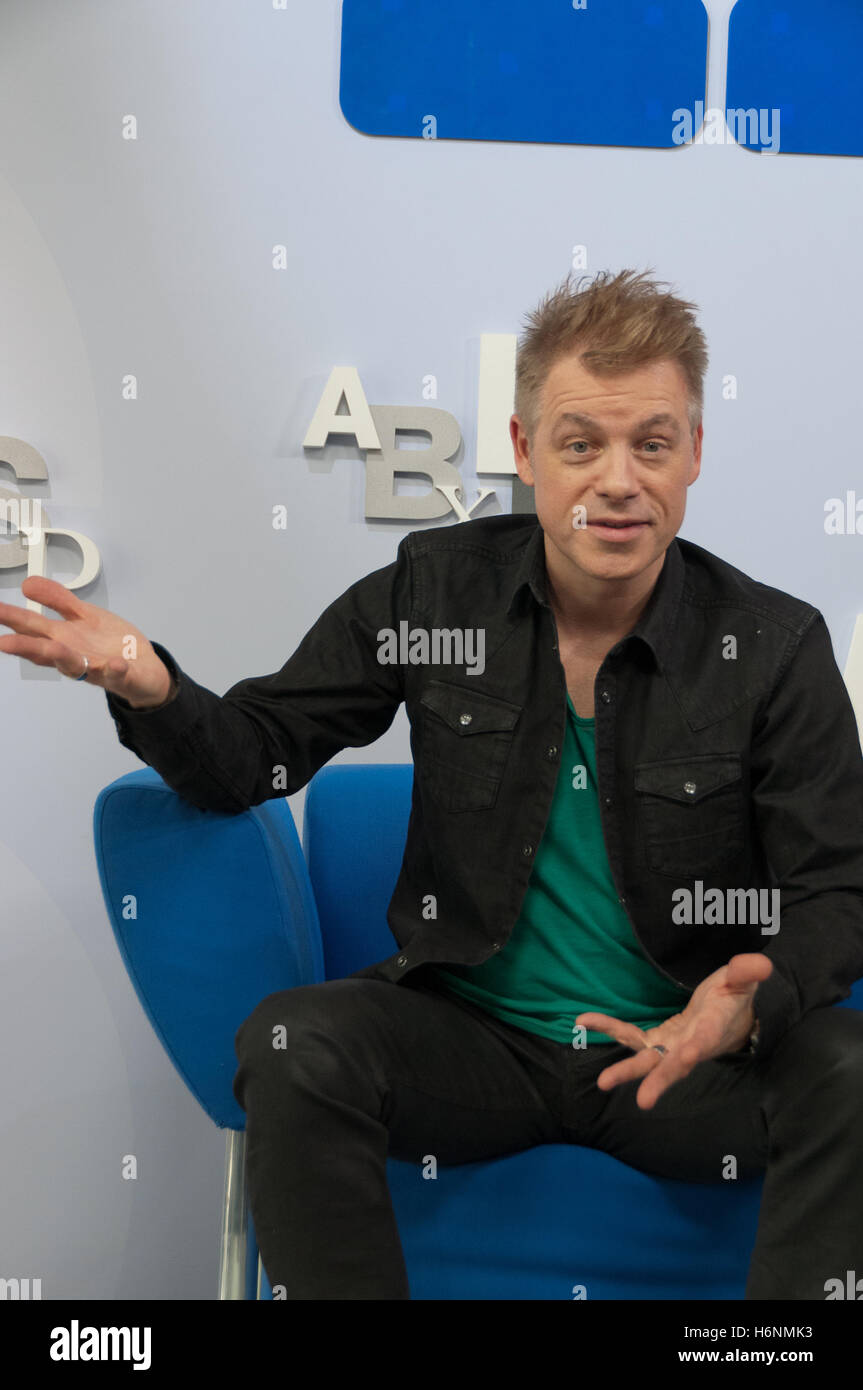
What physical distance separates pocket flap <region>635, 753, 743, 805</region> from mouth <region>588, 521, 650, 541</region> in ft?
0.89

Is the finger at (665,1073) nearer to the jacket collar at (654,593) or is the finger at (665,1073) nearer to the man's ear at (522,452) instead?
the jacket collar at (654,593)

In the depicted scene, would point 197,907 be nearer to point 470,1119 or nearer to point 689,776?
point 470,1119

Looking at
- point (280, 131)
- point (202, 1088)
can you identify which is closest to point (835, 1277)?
point (202, 1088)

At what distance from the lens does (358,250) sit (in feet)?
7.83

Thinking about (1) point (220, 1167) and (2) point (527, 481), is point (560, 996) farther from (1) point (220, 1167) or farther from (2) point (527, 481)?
(1) point (220, 1167)

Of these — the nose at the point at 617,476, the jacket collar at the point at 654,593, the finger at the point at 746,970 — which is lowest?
the finger at the point at 746,970

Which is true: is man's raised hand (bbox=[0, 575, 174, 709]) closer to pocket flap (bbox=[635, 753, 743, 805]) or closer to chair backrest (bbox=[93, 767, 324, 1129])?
chair backrest (bbox=[93, 767, 324, 1129])

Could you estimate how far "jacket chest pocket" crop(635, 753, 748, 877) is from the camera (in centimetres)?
161

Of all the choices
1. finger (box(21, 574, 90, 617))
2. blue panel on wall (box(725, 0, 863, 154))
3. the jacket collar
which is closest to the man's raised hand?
finger (box(21, 574, 90, 617))

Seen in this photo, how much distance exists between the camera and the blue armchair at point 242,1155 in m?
1.48

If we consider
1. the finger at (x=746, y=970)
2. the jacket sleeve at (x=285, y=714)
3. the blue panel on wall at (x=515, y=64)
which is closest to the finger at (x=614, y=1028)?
the finger at (x=746, y=970)

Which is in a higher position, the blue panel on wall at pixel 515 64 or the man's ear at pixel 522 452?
the blue panel on wall at pixel 515 64

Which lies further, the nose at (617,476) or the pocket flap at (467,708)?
the pocket flap at (467,708)
